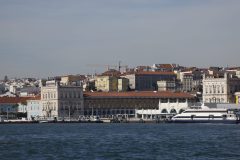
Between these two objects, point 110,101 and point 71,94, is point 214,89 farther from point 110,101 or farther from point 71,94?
point 71,94

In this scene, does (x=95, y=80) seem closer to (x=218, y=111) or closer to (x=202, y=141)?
(x=218, y=111)

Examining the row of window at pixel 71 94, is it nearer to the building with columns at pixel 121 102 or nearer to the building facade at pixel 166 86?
the building with columns at pixel 121 102

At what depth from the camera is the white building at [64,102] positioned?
12138cm

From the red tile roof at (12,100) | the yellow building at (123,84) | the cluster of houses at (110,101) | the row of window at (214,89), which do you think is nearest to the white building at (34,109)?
the cluster of houses at (110,101)

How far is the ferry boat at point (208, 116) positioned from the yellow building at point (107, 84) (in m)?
50.7

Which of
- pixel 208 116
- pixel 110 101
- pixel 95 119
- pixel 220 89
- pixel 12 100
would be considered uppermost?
pixel 220 89

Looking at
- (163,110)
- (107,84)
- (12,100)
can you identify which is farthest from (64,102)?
(107,84)

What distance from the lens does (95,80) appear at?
15562 centimetres

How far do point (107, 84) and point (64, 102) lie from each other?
89.5ft

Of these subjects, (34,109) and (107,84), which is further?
(107,84)

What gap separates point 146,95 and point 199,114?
29314mm

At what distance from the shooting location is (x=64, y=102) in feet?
401

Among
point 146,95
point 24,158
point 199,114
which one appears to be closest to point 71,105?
point 146,95

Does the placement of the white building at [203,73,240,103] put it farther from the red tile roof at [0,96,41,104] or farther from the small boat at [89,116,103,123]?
the red tile roof at [0,96,41,104]
